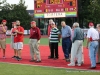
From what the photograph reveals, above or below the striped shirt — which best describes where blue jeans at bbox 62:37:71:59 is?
below

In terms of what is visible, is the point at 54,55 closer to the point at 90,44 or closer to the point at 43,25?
the point at 90,44

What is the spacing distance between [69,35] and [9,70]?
418 cm

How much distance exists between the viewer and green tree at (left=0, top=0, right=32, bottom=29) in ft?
188

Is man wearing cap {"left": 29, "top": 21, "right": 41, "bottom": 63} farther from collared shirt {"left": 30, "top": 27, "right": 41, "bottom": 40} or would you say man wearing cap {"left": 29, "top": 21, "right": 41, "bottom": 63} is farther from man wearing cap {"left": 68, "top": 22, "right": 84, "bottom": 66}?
man wearing cap {"left": 68, "top": 22, "right": 84, "bottom": 66}

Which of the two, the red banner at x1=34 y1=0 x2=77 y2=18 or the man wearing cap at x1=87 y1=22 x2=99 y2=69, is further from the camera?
the red banner at x1=34 y1=0 x2=77 y2=18

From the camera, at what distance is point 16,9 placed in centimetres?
5944

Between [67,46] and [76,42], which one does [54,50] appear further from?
[76,42]

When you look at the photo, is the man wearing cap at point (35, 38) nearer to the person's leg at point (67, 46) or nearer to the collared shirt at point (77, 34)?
the person's leg at point (67, 46)

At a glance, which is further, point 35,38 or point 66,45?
point 66,45

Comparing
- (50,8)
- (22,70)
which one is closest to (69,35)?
(22,70)

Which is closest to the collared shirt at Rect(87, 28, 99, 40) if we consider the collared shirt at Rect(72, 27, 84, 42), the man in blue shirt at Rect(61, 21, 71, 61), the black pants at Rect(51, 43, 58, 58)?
the collared shirt at Rect(72, 27, 84, 42)

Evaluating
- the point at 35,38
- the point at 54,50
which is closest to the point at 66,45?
the point at 54,50

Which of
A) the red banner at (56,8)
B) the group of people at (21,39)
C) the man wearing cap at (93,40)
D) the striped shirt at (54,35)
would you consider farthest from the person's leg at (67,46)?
the red banner at (56,8)

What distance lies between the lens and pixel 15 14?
189 ft
